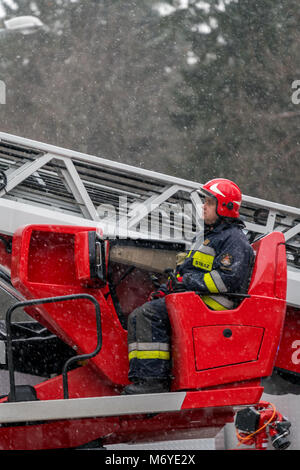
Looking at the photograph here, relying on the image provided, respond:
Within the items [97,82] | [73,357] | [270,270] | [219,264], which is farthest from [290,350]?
[97,82]

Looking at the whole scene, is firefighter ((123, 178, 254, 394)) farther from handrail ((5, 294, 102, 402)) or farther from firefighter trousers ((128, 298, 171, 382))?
handrail ((5, 294, 102, 402))

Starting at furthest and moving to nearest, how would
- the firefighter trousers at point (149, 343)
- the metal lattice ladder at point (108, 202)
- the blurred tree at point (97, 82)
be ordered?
the blurred tree at point (97, 82) → the metal lattice ladder at point (108, 202) → the firefighter trousers at point (149, 343)

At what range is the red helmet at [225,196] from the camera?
4211 mm

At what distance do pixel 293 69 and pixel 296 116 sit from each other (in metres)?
1.59

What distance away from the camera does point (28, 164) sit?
5238mm

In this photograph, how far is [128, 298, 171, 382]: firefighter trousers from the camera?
3957 mm

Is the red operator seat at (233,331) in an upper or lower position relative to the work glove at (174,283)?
lower

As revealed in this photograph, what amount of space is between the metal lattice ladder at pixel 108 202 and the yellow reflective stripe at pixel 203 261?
94cm

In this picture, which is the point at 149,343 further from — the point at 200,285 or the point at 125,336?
the point at 200,285

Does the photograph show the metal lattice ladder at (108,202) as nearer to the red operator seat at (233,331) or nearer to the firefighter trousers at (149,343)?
the red operator seat at (233,331)

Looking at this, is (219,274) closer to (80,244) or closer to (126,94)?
(80,244)

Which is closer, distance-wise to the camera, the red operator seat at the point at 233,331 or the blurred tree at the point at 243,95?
the red operator seat at the point at 233,331

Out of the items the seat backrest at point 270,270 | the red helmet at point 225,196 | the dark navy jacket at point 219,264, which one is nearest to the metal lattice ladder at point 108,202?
the seat backrest at point 270,270
